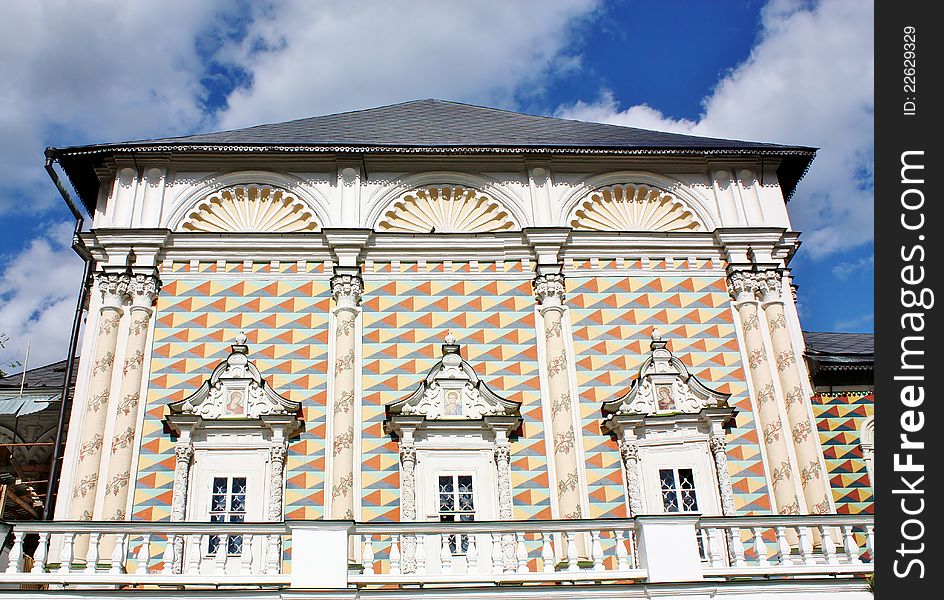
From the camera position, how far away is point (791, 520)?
1190cm

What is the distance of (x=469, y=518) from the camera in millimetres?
15625

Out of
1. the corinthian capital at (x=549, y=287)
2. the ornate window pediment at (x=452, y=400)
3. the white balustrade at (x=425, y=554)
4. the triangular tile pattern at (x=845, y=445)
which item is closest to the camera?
the white balustrade at (x=425, y=554)

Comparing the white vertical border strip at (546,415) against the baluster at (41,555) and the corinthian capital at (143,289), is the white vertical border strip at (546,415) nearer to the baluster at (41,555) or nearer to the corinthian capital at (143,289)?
the corinthian capital at (143,289)

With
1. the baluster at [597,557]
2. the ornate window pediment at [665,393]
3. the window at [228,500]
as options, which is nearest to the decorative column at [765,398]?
the ornate window pediment at [665,393]

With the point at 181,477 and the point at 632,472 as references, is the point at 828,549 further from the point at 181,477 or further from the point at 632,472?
the point at 181,477

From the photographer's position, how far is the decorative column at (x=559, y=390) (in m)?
15.9

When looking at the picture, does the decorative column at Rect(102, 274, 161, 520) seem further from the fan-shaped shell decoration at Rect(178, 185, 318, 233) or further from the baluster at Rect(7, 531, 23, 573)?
the baluster at Rect(7, 531, 23, 573)

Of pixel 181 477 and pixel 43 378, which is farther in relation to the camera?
pixel 43 378

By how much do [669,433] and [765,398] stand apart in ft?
7.15

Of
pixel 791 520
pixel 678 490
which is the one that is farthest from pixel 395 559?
pixel 678 490

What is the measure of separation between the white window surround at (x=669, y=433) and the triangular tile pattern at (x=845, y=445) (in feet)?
7.12

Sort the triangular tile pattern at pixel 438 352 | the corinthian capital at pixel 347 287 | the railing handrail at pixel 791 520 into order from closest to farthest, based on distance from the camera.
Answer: the railing handrail at pixel 791 520, the triangular tile pattern at pixel 438 352, the corinthian capital at pixel 347 287

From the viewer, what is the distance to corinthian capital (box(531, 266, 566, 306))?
58.7 feet
